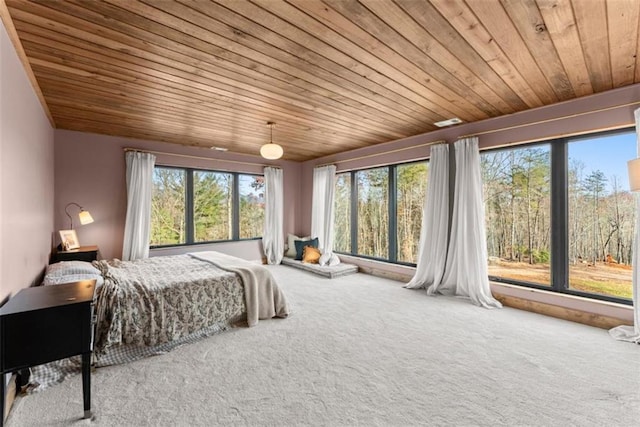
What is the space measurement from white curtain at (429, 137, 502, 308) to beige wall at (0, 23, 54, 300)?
4.46 metres

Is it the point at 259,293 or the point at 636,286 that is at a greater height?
the point at 636,286

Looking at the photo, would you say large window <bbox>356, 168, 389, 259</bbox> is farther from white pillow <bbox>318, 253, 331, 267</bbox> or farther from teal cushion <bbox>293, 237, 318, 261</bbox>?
teal cushion <bbox>293, 237, 318, 261</bbox>

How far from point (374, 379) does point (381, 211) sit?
3.66m

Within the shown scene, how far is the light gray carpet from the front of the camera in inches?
69.4

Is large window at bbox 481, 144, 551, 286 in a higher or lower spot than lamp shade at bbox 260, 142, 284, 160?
lower

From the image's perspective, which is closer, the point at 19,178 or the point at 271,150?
the point at 19,178

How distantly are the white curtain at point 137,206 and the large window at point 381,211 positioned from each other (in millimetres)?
3575

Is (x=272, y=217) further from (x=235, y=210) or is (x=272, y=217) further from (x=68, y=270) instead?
(x=68, y=270)

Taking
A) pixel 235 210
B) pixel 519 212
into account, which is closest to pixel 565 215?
pixel 519 212

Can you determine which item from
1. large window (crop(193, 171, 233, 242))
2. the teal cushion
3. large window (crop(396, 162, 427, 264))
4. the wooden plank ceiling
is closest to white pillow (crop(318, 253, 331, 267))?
the teal cushion

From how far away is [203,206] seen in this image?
18.2 ft

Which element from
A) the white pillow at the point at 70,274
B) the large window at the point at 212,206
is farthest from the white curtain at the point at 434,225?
the white pillow at the point at 70,274

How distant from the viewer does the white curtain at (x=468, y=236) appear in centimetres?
378

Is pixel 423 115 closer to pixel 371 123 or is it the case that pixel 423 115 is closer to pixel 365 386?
pixel 371 123
